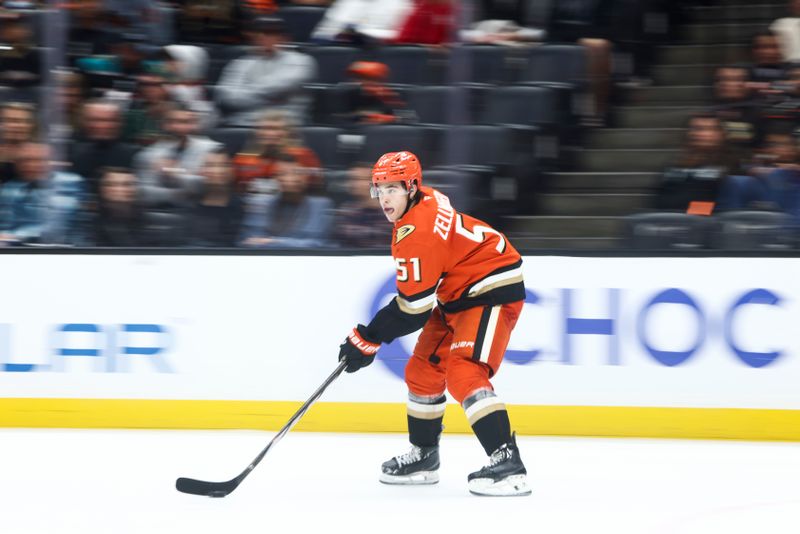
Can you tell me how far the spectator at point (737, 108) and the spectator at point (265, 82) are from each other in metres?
2.25

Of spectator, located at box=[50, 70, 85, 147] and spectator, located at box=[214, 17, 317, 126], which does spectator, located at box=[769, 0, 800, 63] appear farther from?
spectator, located at box=[50, 70, 85, 147]

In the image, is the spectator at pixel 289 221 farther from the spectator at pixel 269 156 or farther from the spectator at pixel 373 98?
the spectator at pixel 373 98

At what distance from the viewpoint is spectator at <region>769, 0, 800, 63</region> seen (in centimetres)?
607

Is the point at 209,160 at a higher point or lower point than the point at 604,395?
higher

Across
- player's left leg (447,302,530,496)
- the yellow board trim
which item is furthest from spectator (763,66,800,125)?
player's left leg (447,302,530,496)

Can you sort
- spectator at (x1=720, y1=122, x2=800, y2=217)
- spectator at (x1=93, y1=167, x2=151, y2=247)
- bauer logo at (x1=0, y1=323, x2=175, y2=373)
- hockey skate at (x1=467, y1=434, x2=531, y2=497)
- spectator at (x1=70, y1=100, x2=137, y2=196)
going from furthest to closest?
1. spectator at (x1=70, y1=100, x2=137, y2=196)
2. spectator at (x1=93, y1=167, x2=151, y2=247)
3. bauer logo at (x1=0, y1=323, x2=175, y2=373)
4. spectator at (x1=720, y1=122, x2=800, y2=217)
5. hockey skate at (x1=467, y1=434, x2=531, y2=497)

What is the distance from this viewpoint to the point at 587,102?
262 inches

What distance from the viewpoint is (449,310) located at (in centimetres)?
434

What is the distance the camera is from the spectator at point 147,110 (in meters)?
6.05

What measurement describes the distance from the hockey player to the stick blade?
628 mm

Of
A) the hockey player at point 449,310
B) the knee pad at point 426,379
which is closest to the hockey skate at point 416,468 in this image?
the hockey player at point 449,310

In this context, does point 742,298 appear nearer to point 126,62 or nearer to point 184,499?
point 184,499

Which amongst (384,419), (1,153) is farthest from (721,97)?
(1,153)

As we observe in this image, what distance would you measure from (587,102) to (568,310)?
1.68 m
